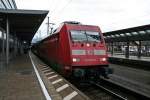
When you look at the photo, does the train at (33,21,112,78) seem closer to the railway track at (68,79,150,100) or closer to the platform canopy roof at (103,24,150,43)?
the railway track at (68,79,150,100)

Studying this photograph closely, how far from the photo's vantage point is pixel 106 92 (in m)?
11.6

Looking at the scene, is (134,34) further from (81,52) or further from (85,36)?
(81,52)

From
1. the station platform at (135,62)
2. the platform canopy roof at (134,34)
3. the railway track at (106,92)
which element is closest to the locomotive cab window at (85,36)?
the railway track at (106,92)

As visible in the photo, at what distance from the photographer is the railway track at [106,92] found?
10750 mm

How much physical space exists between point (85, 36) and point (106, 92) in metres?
3.10

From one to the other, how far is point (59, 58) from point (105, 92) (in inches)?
131

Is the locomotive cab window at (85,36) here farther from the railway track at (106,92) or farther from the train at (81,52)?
the railway track at (106,92)

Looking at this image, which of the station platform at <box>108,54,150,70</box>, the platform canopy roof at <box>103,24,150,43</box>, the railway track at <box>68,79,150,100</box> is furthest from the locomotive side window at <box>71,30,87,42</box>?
the station platform at <box>108,54,150,70</box>

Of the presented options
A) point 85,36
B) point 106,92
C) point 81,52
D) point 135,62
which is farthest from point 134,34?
point 106,92

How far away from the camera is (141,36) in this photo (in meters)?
21.7

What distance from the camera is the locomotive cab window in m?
12.9

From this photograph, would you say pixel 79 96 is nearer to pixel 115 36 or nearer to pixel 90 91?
pixel 90 91

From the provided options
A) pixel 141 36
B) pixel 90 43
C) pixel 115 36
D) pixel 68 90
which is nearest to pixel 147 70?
pixel 141 36

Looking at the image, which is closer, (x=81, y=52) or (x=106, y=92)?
(x=106, y=92)
